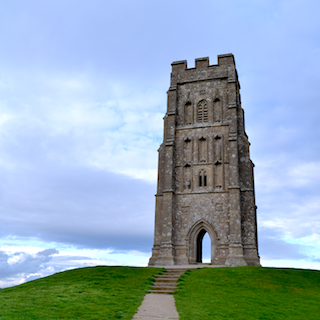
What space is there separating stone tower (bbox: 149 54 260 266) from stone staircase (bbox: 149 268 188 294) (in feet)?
20.1

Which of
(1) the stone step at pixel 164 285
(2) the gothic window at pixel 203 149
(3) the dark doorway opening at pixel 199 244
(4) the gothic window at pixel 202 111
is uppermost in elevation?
(4) the gothic window at pixel 202 111

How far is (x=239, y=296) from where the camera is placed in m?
17.7

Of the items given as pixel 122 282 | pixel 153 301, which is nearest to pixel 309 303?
pixel 153 301

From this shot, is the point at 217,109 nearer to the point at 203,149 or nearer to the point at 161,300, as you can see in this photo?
the point at 203,149

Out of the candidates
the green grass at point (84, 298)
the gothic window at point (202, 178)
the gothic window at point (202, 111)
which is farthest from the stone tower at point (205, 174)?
the green grass at point (84, 298)

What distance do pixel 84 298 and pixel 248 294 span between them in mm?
8668

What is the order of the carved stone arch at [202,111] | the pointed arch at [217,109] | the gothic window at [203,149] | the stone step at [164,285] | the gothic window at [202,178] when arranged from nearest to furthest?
the stone step at [164,285]
the gothic window at [202,178]
the gothic window at [203,149]
the pointed arch at [217,109]
the carved stone arch at [202,111]

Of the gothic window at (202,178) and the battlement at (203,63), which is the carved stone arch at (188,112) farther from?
the gothic window at (202,178)

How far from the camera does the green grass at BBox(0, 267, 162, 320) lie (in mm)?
12414

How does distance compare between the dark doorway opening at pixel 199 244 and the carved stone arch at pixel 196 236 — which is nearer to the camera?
the carved stone arch at pixel 196 236

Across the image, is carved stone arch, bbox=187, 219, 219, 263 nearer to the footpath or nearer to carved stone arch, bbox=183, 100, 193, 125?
the footpath

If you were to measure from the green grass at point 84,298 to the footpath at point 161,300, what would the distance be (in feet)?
1.27

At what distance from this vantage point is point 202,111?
37188mm

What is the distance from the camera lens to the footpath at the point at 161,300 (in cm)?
1352
